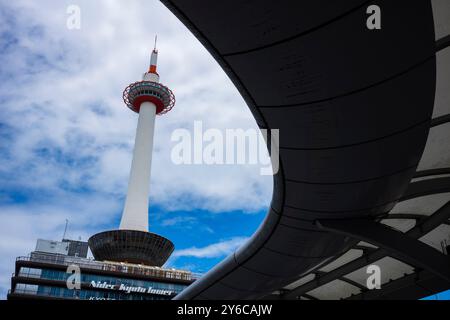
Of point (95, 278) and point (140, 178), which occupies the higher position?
point (140, 178)

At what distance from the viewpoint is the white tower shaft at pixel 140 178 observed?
88938mm

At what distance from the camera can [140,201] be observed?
90.4 meters

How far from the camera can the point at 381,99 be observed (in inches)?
193

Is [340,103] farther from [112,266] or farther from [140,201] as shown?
[140,201]

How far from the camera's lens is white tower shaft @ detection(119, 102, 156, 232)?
8894 cm

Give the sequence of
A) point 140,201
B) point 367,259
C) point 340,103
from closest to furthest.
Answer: point 340,103 < point 367,259 < point 140,201

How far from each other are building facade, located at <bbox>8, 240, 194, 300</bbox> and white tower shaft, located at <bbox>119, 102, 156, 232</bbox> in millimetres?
9895

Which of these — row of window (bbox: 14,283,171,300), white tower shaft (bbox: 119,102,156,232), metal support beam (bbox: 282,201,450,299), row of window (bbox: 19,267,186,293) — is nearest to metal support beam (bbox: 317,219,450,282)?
metal support beam (bbox: 282,201,450,299)

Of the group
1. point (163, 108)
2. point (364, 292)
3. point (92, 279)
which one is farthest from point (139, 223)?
point (364, 292)

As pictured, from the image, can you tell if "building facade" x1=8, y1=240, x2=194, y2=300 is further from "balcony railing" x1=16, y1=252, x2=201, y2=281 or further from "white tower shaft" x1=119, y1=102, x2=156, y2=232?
"white tower shaft" x1=119, y1=102, x2=156, y2=232

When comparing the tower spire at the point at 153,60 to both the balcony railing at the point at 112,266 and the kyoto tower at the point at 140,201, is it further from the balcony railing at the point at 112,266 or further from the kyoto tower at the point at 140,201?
the balcony railing at the point at 112,266

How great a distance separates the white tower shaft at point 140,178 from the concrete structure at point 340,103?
8210 cm

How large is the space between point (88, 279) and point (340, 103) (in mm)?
82165

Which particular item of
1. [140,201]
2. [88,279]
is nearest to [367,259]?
[88,279]
